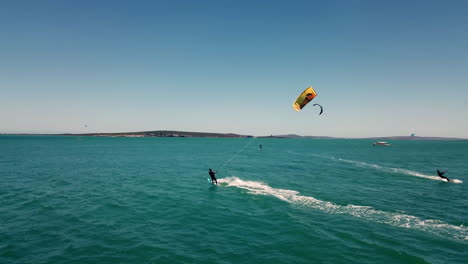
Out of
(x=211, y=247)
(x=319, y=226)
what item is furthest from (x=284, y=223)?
(x=211, y=247)

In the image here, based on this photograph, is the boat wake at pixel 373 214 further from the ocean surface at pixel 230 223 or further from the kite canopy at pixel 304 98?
the kite canopy at pixel 304 98

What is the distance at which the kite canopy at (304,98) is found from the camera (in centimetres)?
2320

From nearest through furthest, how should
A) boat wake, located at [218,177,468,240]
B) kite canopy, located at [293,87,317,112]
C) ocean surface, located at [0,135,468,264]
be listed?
ocean surface, located at [0,135,468,264] → boat wake, located at [218,177,468,240] → kite canopy, located at [293,87,317,112]

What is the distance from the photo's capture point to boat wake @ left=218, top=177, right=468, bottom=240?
17.0 metres

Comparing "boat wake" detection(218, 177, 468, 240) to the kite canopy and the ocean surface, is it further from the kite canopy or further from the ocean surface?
the kite canopy

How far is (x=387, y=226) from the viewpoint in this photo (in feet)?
57.6

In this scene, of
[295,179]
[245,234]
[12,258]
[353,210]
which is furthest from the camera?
[295,179]

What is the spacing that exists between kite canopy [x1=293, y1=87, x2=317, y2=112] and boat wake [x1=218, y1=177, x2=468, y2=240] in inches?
376

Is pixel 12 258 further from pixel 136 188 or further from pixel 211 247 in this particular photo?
pixel 136 188

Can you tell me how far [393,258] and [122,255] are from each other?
50.6ft

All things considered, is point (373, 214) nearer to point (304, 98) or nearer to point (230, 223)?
point (304, 98)

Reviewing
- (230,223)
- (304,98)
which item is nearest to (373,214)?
(304,98)

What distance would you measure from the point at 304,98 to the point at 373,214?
12.2 metres

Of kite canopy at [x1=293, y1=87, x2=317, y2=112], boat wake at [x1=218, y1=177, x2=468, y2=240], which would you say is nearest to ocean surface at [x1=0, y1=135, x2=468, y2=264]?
boat wake at [x1=218, y1=177, x2=468, y2=240]
